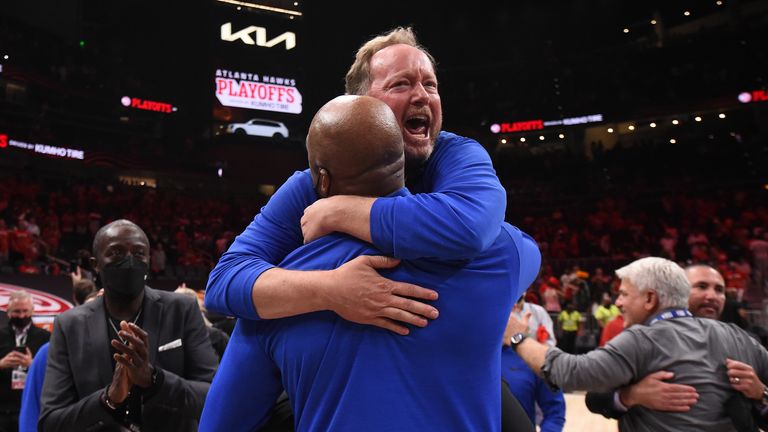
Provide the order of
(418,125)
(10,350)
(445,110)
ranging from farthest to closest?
1. (445,110)
2. (10,350)
3. (418,125)

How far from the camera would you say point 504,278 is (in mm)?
1318

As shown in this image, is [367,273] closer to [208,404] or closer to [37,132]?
[208,404]

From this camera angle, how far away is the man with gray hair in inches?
99.6

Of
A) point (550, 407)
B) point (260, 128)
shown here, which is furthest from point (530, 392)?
point (260, 128)

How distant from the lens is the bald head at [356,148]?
4.18 ft

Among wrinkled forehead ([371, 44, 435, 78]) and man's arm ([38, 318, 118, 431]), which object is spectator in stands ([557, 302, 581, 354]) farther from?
wrinkled forehead ([371, 44, 435, 78])

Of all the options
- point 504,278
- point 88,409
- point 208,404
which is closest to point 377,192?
point 504,278

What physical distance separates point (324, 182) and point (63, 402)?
1.61 m

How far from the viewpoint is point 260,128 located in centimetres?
2855

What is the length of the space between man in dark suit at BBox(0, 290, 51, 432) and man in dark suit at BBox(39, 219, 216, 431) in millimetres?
2132

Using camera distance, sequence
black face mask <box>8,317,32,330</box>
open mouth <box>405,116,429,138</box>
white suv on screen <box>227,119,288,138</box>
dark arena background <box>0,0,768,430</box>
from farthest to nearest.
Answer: white suv on screen <box>227,119,288,138</box>, dark arena background <box>0,0,768,430</box>, black face mask <box>8,317,32,330</box>, open mouth <box>405,116,429,138</box>

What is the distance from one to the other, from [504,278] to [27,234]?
45.0 feet

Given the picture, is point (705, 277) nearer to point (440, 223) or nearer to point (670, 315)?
point (670, 315)

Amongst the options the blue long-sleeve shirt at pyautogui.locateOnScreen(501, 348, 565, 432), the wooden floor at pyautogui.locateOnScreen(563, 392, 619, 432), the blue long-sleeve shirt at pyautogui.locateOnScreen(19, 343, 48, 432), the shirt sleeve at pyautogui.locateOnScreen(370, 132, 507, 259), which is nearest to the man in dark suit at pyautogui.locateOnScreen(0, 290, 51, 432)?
the blue long-sleeve shirt at pyautogui.locateOnScreen(19, 343, 48, 432)
